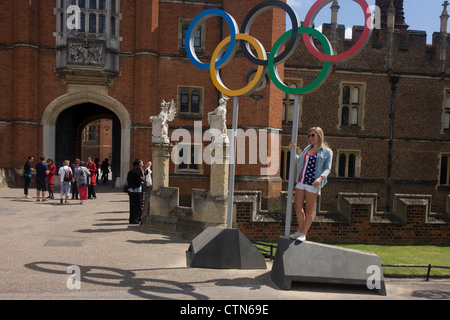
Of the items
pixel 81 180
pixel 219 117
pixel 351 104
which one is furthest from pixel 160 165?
pixel 351 104

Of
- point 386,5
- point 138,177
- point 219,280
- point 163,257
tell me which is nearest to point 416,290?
point 219,280

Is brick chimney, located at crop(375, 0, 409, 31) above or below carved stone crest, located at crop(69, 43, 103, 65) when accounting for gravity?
above

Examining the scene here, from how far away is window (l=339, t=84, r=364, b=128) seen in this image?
1958cm

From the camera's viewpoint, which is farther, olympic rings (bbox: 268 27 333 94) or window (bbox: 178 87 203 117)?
window (bbox: 178 87 203 117)

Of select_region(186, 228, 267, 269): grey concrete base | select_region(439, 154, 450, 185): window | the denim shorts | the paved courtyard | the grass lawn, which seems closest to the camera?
the paved courtyard

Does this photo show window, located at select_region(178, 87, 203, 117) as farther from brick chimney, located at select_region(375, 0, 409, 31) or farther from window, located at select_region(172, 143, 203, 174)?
brick chimney, located at select_region(375, 0, 409, 31)

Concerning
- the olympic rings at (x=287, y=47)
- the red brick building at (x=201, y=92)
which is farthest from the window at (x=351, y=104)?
the olympic rings at (x=287, y=47)

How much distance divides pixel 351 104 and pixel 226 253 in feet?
51.2

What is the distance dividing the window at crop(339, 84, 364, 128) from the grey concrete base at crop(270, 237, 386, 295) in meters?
15.3

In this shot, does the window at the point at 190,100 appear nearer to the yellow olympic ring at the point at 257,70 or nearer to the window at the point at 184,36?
the window at the point at 184,36

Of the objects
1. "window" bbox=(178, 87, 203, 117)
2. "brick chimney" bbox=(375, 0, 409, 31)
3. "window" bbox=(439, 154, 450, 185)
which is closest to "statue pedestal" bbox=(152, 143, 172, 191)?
"window" bbox=(178, 87, 203, 117)

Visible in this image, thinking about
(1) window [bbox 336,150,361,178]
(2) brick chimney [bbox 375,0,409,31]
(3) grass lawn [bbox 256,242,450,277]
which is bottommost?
(3) grass lawn [bbox 256,242,450,277]

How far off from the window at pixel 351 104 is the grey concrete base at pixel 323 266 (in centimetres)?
1528

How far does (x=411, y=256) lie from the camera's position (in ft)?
26.6
